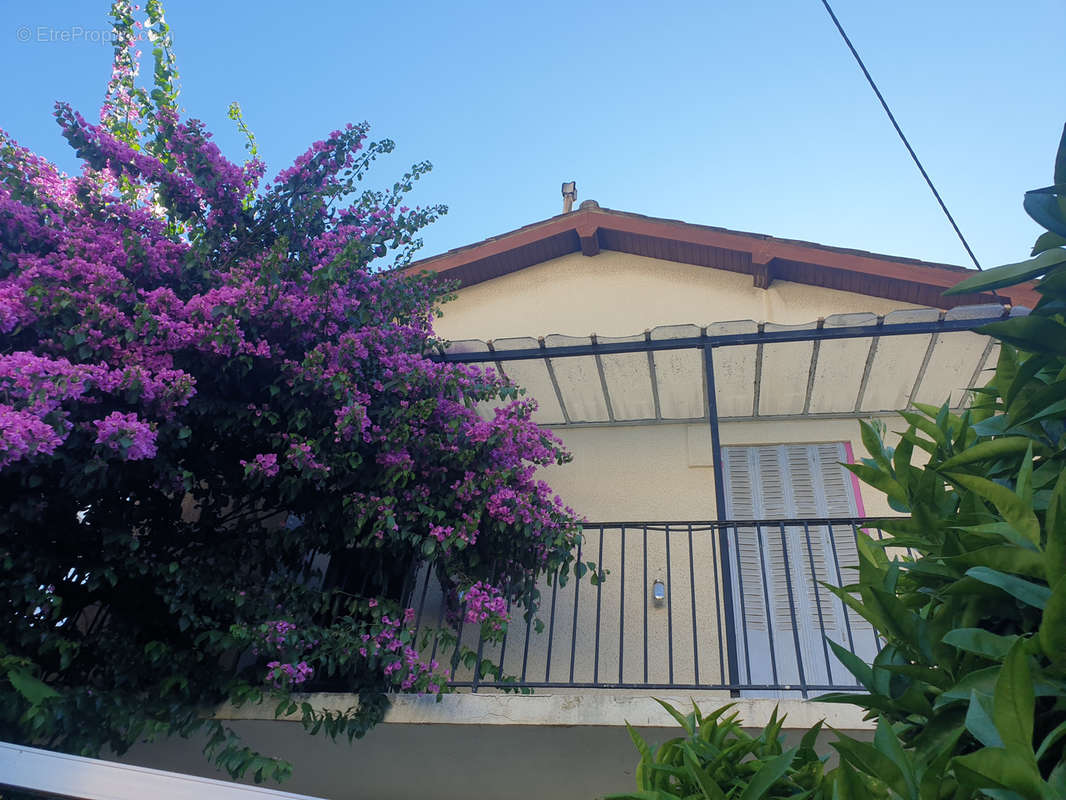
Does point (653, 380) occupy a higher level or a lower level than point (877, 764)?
higher

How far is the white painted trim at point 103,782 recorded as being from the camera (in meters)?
1.49

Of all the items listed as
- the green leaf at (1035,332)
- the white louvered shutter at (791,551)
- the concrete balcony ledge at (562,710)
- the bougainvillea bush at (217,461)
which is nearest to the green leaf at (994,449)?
the green leaf at (1035,332)

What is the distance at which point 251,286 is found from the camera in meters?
4.14

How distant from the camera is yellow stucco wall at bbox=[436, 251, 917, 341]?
7043mm

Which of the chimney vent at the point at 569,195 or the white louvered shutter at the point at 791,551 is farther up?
the chimney vent at the point at 569,195

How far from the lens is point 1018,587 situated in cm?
124

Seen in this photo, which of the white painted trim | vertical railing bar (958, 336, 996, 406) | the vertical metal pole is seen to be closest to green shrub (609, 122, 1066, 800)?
the white painted trim

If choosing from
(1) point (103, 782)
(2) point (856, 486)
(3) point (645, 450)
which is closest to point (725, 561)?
(3) point (645, 450)

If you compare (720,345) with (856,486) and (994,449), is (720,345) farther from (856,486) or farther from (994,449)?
(994,449)

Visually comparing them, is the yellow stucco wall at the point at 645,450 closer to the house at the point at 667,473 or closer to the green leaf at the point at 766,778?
the house at the point at 667,473

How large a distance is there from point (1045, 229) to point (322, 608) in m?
3.60

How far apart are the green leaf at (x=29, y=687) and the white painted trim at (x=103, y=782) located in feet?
7.16

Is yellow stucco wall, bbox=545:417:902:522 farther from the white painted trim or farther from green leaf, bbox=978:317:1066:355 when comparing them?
the white painted trim

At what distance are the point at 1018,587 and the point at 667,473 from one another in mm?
5181
